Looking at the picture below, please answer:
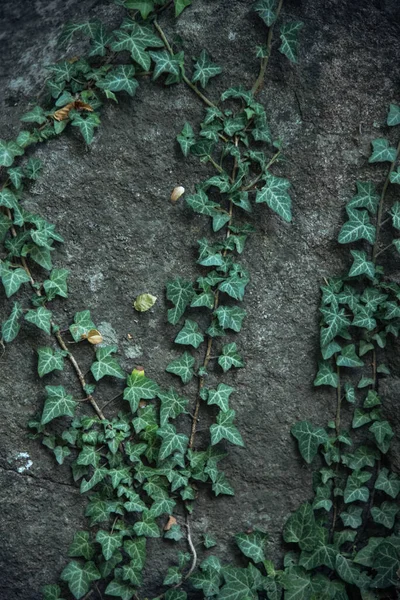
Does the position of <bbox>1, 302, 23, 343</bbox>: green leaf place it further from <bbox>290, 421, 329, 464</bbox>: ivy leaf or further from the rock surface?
<bbox>290, 421, 329, 464</bbox>: ivy leaf

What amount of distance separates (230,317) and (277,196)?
480 millimetres

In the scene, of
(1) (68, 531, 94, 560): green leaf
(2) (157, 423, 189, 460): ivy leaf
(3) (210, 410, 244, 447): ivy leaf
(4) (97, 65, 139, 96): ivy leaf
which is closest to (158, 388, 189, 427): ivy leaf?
(2) (157, 423, 189, 460): ivy leaf

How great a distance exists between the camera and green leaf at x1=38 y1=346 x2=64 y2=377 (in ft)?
8.39

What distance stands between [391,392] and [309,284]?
52 centimetres

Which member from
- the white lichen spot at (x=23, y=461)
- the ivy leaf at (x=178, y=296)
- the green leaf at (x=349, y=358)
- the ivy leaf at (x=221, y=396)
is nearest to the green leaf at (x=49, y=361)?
the white lichen spot at (x=23, y=461)

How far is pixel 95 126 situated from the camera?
2.59m

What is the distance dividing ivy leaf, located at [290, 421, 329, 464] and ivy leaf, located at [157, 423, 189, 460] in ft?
1.46

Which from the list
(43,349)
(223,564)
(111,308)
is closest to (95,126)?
(111,308)

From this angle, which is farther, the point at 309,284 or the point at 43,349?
the point at 309,284

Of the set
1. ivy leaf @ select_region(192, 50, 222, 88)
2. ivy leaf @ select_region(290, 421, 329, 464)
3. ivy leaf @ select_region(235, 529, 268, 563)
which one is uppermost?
ivy leaf @ select_region(192, 50, 222, 88)

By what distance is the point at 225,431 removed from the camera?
2.65 meters

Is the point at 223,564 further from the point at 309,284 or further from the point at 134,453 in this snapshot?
the point at 309,284

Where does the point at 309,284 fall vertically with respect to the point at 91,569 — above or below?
above

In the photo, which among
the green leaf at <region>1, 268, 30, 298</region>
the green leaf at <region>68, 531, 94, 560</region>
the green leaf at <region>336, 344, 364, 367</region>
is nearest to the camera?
the green leaf at <region>1, 268, 30, 298</region>
